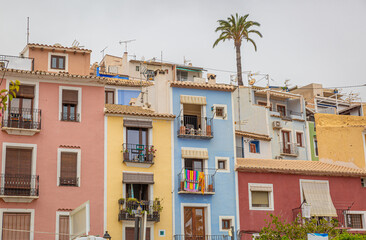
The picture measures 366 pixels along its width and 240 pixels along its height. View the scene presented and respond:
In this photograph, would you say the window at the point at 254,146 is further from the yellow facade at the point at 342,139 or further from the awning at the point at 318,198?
the awning at the point at 318,198

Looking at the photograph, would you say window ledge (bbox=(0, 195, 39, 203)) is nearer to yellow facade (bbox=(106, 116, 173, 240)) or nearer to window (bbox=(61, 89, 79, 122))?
yellow facade (bbox=(106, 116, 173, 240))

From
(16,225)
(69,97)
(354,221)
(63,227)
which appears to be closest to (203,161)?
(69,97)

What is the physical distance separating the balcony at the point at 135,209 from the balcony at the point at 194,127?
4.28m

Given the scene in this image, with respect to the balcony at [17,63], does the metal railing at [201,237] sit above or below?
below

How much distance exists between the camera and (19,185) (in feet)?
101

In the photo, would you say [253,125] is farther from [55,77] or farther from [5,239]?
[5,239]

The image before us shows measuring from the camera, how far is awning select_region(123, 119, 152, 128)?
111 ft

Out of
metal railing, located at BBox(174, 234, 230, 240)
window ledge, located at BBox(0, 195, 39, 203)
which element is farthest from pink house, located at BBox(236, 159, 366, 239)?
window ledge, located at BBox(0, 195, 39, 203)

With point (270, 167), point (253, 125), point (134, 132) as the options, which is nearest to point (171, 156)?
point (134, 132)

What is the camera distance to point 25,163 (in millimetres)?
31531

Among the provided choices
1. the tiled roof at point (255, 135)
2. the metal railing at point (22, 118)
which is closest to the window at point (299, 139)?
the tiled roof at point (255, 135)

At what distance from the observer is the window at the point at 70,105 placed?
109 feet

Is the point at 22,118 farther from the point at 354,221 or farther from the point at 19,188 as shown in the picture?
the point at 354,221

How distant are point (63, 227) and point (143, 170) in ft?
16.7
